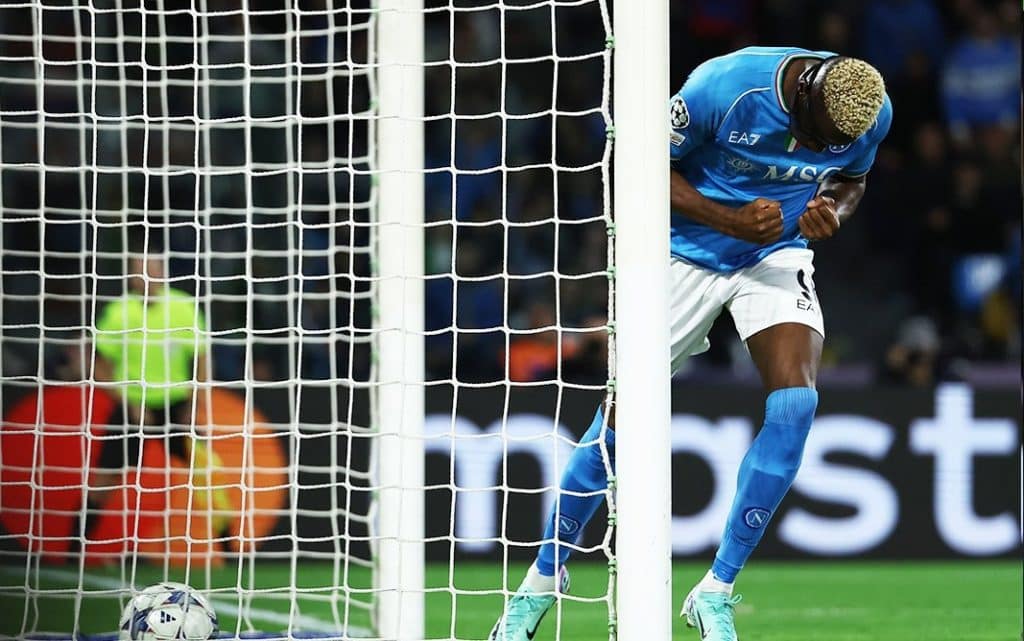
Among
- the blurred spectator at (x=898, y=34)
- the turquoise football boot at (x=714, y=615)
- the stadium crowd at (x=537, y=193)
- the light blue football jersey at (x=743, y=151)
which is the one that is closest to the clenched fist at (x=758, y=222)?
the light blue football jersey at (x=743, y=151)

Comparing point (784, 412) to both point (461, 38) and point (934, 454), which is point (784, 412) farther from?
point (461, 38)

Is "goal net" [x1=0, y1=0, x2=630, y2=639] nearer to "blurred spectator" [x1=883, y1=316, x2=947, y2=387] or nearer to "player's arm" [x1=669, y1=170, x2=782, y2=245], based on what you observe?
"player's arm" [x1=669, y1=170, x2=782, y2=245]

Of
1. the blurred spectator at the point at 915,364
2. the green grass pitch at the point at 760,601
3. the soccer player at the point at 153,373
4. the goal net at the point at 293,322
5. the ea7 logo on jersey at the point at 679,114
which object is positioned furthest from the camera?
the blurred spectator at the point at 915,364

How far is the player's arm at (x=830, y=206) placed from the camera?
4699 millimetres

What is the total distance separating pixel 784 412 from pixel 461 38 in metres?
7.25

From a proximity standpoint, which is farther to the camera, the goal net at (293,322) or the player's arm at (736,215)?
the goal net at (293,322)

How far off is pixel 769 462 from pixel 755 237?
0.68 metres

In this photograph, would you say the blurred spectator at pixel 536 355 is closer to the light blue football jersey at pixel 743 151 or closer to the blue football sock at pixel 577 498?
the blue football sock at pixel 577 498

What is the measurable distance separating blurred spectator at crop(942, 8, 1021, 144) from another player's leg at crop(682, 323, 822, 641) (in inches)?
299

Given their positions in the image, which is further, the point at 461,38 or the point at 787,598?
the point at 461,38

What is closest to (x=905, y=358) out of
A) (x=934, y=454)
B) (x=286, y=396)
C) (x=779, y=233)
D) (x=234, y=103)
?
(x=934, y=454)

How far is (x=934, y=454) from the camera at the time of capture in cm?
914

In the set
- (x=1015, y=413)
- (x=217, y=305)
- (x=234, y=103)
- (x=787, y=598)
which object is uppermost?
(x=234, y=103)

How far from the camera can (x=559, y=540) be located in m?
5.08
